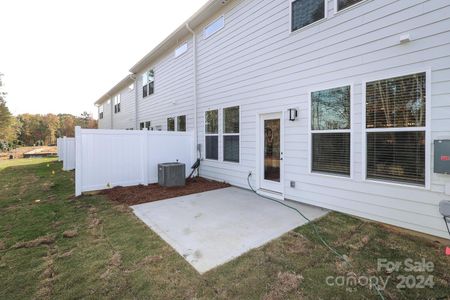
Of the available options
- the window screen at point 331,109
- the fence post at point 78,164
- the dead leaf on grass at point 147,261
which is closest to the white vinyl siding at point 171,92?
the fence post at point 78,164

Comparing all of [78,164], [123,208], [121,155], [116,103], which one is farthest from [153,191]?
[116,103]

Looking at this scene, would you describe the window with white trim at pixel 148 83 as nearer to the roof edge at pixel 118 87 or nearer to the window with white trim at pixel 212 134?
the roof edge at pixel 118 87

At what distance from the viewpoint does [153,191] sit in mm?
6297

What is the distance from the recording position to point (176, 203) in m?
5.21

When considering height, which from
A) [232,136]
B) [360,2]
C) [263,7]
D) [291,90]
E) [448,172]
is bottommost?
[448,172]

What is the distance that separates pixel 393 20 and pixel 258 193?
14.6ft

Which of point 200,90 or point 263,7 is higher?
point 263,7

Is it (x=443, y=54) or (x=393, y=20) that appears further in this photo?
(x=393, y=20)

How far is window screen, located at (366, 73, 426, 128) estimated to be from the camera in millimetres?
3357

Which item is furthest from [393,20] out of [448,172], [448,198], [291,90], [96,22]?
[96,22]

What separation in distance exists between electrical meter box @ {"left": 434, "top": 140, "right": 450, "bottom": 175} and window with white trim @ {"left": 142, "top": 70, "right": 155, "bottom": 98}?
37.5ft

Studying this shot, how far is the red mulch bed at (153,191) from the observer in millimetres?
5576

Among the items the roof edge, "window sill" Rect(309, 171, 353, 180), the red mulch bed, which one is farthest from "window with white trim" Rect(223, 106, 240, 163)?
the roof edge

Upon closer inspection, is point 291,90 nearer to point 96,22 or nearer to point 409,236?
point 409,236
